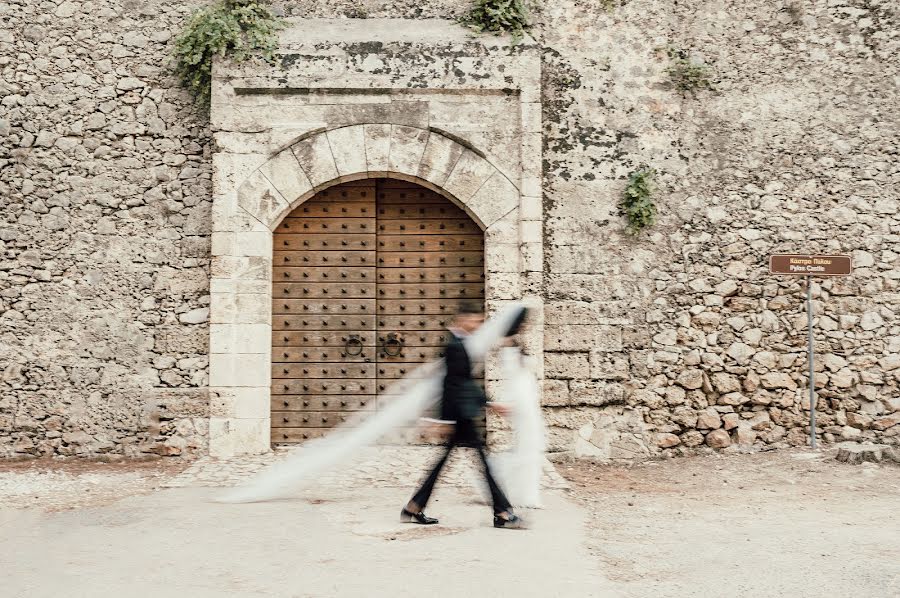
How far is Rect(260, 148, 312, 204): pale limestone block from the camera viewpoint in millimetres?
6535

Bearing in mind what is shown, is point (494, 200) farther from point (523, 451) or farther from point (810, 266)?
point (810, 266)

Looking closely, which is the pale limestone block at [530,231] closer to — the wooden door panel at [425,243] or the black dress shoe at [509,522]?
the wooden door panel at [425,243]

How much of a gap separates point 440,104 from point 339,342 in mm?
2156

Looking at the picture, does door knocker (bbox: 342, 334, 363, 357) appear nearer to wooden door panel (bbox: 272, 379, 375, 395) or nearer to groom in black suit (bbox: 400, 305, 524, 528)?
wooden door panel (bbox: 272, 379, 375, 395)

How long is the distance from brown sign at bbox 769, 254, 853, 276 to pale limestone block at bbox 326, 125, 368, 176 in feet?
11.7

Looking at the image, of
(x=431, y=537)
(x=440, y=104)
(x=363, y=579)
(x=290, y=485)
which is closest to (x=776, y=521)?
(x=431, y=537)

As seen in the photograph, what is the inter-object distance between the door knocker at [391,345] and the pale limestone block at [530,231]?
1340mm

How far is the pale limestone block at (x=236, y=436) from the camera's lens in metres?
6.36

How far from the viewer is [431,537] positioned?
408cm

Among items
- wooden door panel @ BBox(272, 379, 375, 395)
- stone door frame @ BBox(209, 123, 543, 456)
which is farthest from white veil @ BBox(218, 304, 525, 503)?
wooden door panel @ BBox(272, 379, 375, 395)

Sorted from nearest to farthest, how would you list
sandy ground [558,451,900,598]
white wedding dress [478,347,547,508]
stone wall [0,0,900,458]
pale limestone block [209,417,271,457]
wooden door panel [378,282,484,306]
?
sandy ground [558,451,900,598]
white wedding dress [478,347,547,508]
pale limestone block [209,417,271,457]
stone wall [0,0,900,458]
wooden door panel [378,282,484,306]

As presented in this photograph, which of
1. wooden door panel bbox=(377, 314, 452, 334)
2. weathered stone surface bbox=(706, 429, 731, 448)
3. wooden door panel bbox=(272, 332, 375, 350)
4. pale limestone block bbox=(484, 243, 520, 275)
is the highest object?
pale limestone block bbox=(484, 243, 520, 275)

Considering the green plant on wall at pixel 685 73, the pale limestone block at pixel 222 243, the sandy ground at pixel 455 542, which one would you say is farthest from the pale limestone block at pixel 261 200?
the green plant on wall at pixel 685 73

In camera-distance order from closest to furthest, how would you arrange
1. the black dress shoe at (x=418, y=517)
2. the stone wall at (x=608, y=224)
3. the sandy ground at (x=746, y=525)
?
the sandy ground at (x=746, y=525) → the black dress shoe at (x=418, y=517) → the stone wall at (x=608, y=224)
